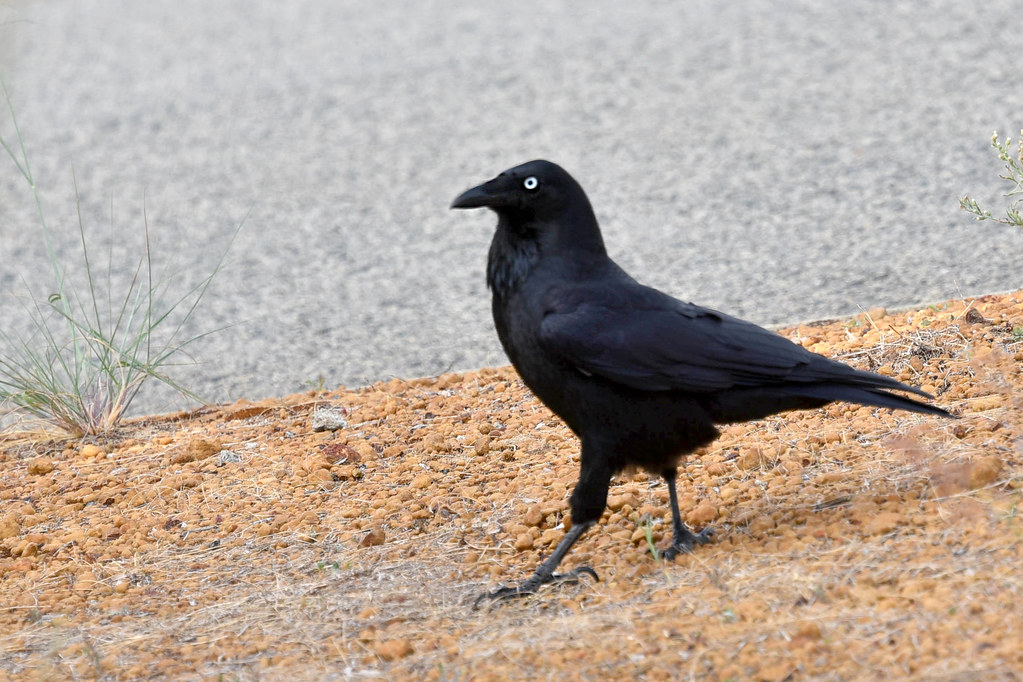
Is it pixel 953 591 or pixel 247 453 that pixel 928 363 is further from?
pixel 247 453

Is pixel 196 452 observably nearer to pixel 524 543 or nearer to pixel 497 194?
pixel 524 543

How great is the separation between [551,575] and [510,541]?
38 cm

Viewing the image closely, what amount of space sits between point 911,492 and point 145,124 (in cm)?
836

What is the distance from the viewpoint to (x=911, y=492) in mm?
3412

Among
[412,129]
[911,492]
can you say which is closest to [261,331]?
[412,129]

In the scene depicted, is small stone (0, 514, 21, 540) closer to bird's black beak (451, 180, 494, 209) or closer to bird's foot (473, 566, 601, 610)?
bird's foot (473, 566, 601, 610)

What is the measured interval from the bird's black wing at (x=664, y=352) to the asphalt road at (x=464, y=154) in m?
2.54

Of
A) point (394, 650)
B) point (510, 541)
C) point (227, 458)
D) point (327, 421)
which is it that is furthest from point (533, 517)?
point (227, 458)

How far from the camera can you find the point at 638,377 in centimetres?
336

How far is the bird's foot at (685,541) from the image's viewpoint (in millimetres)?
3406

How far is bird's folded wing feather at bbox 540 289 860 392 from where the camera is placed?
11.0 feet

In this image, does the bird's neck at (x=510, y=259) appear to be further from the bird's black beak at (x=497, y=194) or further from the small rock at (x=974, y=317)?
the small rock at (x=974, y=317)

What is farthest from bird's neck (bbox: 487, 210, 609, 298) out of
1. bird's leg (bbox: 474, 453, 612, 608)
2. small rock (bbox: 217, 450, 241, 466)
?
small rock (bbox: 217, 450, 241, 466)

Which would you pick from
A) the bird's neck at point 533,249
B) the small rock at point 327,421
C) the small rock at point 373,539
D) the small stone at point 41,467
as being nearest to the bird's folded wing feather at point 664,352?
the bird's neck at point 533,249
